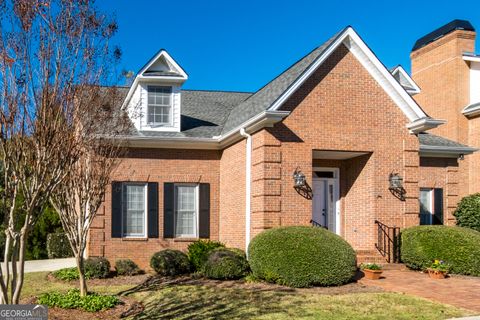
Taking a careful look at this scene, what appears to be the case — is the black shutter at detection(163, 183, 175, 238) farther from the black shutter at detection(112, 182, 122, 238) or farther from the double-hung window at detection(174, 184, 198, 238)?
the black shutter at detection(112, 182, 122, 238)

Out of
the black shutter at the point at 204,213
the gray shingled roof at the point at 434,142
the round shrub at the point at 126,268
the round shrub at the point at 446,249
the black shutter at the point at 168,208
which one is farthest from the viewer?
the gray shingled roof at the point at 434,142

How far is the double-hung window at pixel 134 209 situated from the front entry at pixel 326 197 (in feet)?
18.6

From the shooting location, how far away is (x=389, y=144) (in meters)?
16.4

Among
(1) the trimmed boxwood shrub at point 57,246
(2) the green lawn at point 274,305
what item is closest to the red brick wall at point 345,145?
(2) the green lawn at point 274,305

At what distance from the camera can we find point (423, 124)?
52.0 ft

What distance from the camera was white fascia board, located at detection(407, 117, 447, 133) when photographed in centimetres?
1576

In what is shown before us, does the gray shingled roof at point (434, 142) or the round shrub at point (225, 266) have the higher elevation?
the gray shingled roof at point (434, 142)

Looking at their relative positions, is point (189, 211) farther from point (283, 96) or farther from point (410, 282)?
point (410, 282)

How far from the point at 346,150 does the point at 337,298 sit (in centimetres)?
533

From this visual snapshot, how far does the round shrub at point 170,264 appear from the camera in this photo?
51.4 ft

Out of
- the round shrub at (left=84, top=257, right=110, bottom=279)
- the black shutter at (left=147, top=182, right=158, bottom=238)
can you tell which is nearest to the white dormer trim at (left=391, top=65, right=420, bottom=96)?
the black shutter at (left=147, top=182, right=158, bottom=238)

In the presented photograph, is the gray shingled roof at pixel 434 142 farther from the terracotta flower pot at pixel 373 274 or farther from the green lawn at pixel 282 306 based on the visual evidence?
the green lawn at pixel 282 306

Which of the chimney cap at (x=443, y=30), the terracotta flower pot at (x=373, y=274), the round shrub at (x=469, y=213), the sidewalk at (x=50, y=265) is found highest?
the chimney cap at (x=443, y=30)

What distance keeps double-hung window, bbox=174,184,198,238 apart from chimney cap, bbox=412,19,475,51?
621 inches
